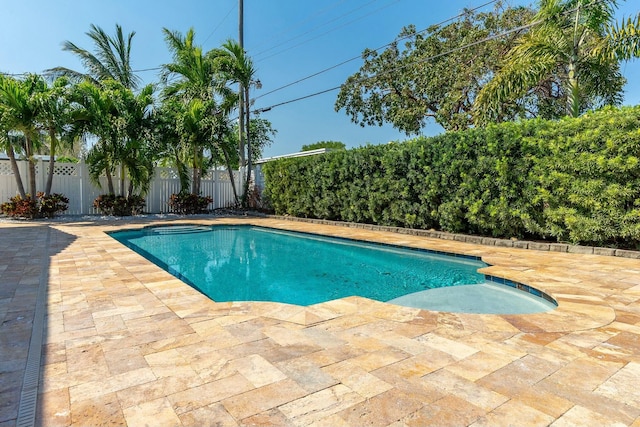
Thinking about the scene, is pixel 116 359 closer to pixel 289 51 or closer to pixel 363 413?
pixel 363 413

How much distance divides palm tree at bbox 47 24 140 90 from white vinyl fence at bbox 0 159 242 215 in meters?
4.63

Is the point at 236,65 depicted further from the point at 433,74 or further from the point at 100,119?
the point at 433,74

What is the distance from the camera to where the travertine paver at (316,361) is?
6.06 feet

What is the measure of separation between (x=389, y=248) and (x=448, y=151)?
101 inches

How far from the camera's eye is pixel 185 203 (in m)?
14.6

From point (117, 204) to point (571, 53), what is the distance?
1417cm

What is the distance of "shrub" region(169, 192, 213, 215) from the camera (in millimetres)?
14547

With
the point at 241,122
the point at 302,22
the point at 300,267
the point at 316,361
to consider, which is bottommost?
the point at 300,267

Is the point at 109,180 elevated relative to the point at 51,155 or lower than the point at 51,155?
lower

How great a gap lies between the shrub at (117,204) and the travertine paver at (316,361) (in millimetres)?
9726

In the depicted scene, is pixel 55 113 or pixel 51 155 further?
pixel 51 155

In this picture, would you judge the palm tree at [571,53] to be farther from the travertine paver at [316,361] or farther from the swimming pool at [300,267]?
the travertine paver at [316,361]

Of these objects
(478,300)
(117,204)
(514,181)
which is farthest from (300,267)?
(117,204)

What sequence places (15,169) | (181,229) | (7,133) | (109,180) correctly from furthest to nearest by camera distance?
(109,180) < (181,229) < (15,169) < (7,133)
